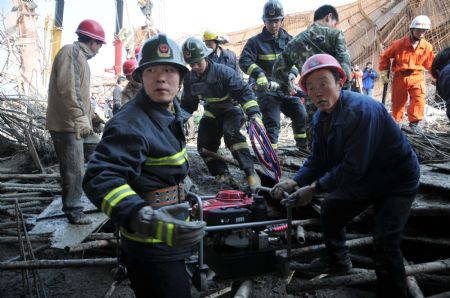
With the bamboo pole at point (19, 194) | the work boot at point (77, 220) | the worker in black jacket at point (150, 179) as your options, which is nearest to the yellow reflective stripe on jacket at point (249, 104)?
the work boot at point (77, 220)

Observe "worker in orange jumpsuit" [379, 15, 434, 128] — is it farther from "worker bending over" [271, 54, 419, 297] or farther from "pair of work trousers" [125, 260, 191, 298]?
"pair of work trousers" [125, 260, 191, 298]

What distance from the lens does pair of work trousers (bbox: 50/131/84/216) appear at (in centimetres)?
373

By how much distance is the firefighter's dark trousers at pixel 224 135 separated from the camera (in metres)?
4.63

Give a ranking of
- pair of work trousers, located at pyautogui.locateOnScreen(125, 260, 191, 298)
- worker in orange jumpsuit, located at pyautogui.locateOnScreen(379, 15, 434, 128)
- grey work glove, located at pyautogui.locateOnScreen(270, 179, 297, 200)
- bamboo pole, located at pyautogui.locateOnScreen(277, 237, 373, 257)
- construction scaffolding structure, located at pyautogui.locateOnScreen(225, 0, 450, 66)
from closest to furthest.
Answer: pair of work trousers, located at pyautogui.locateOnScreen(125, 260, 191, 298), grey work glove, located at pyautogui.locateOnScreen(270, 179, 297, 200), bamboo pole, located at pyautogui.locateOnScreen(277, 237, 373, 257), worker in orange jumpsuit, located at pyautogui.locateOnScreen(379, 15, 434, 128), construction scaffolding structure, located at pyautogui.locateOnScreen(225, 0, 450, 66)

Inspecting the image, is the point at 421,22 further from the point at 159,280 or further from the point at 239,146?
the point at 159,280

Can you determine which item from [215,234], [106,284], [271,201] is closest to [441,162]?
[271,201]

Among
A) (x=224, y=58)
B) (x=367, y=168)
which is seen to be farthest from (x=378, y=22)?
(x=367, y=168)

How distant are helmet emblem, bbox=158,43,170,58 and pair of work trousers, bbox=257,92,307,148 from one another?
11.8ft

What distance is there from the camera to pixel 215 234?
2.42 m

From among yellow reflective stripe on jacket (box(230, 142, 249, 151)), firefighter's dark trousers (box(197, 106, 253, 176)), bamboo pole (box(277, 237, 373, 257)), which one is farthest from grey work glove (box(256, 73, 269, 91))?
bamboo pole (box(277, 237, 373, 257))

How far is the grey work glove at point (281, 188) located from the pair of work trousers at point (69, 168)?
2188 mm

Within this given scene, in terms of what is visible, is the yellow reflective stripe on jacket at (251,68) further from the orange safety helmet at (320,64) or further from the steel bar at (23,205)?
the steel bar at (23,205)

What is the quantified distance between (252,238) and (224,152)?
346 centimetres

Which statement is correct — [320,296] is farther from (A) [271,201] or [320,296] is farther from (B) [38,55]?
(B) [38,55]
